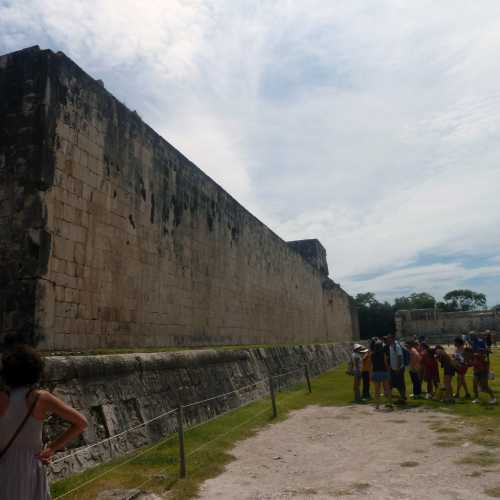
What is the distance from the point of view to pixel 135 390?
5.93 meters

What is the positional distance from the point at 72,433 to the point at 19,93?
504 centimetres

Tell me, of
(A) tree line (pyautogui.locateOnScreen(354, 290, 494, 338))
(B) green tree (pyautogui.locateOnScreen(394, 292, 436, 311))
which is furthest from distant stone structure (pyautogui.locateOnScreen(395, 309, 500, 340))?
(B) green tree (pyautogui.locateOnScreen(394, 292, 436, 311))

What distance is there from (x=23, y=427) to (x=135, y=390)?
3.48m

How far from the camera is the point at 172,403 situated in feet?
22.0

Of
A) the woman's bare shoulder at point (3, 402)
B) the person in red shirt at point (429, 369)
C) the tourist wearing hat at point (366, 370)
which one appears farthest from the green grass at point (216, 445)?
the woman's bare shoulder at point (3, 402)

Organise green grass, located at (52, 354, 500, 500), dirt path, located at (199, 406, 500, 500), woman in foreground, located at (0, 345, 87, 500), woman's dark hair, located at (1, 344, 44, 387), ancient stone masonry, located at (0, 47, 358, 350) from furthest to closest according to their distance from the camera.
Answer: ancient stone masonry, located at (0, 47, 358, 350), green grass, located at (52, 354, 500, 500), dirt path, located at (199, 406, 500, 500), woman's dark hair, located at (1, 344, 44, 387), woman in foreground, located at (0, 345, 87, 500)

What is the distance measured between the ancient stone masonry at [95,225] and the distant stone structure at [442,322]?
3855 centimetres

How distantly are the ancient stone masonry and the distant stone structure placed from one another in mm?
38554

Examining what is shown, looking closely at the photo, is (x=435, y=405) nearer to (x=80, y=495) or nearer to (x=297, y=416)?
(x=297, y=416)

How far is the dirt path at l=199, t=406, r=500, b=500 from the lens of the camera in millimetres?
4199

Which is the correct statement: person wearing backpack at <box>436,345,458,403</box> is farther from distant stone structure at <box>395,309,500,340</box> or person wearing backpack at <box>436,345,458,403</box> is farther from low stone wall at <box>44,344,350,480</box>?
distant stone structure at <box>395,309,500,340</box>

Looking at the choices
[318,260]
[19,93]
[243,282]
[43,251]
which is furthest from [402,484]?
[318,260]

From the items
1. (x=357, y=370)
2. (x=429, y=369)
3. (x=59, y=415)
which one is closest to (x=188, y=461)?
(x=59, y=415)

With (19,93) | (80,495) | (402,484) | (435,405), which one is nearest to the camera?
(80,495)
